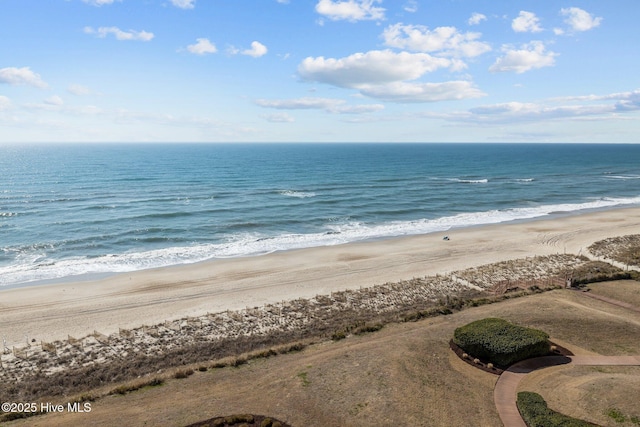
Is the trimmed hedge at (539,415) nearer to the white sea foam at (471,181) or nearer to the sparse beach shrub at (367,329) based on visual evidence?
the sparse beach shrub at (367,329)

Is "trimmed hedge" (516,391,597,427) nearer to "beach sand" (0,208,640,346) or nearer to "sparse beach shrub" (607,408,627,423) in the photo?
"sparse beach shrub" (607,408,627,423)

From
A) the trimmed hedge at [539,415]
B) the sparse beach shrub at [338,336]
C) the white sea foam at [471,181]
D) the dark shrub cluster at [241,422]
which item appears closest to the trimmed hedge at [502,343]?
the trimmed hedge at [539,415]

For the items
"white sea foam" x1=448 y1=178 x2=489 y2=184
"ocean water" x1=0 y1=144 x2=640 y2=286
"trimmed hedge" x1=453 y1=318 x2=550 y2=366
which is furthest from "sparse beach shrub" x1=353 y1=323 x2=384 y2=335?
"white sea foam" x1=448 y1=178 x2=489 y2=184

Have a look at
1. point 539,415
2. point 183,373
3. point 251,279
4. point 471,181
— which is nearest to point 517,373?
point 539,415

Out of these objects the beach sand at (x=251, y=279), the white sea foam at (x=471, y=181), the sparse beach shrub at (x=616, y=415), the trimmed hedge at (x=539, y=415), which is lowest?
the beach sand at (x=251, y=279)

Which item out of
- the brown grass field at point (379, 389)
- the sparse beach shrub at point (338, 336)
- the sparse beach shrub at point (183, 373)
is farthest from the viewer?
the sparse beach shrub at point (338, 336)

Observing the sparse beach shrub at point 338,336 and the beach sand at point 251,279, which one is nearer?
the sparse beach shrub at point 338,336

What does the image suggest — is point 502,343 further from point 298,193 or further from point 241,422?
point 298,193
